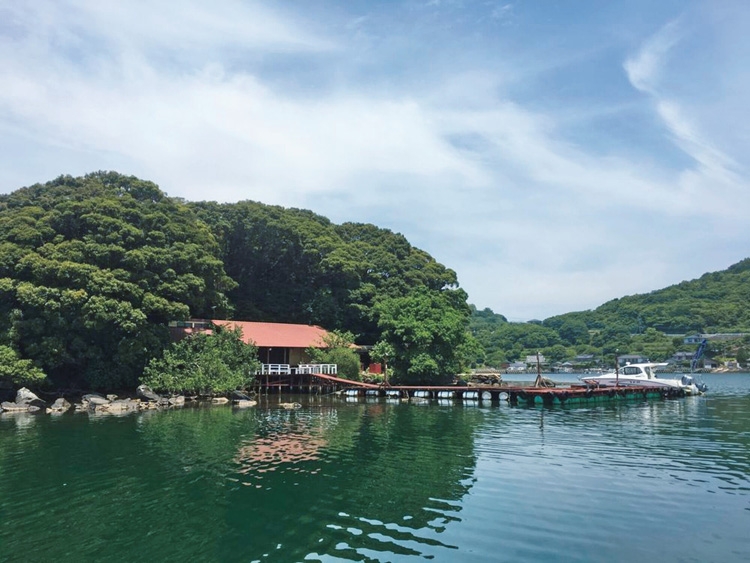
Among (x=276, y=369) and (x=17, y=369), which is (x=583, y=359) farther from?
(x=17, y=369)

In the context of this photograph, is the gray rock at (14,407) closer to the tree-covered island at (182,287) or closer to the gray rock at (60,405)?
the gray rock at (60,405)

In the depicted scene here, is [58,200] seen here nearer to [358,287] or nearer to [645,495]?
[358,287]

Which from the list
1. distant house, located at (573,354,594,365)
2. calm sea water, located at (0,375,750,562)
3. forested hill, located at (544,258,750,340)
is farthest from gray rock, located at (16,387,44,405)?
forested hill, located at (544,258,750,340)

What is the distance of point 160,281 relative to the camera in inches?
1513

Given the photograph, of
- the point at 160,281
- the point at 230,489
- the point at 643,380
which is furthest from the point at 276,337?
the point at 230,489

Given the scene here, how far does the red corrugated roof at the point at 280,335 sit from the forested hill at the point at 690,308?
9741cm

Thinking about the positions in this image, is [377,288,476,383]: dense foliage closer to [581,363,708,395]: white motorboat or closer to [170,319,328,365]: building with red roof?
[170,319,328,365]: building with red roof

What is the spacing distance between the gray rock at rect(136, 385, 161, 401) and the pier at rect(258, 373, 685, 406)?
10.4 metres

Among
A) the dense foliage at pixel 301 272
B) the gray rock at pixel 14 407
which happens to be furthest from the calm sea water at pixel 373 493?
the dense foliage at pixel 301 272

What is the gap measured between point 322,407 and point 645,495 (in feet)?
82.9

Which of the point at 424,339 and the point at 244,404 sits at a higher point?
the point at 424,339

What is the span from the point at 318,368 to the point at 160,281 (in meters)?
15.1

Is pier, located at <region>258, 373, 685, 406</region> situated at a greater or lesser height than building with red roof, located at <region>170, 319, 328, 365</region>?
lesser

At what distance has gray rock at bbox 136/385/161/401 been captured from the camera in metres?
36.2
